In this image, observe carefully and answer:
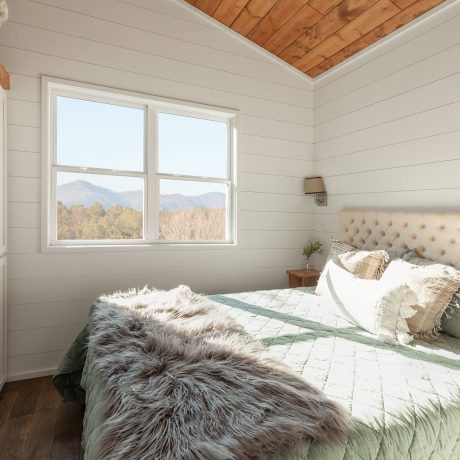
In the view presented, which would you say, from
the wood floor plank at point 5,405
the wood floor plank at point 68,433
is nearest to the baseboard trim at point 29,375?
the wood floor plank at point 5,405

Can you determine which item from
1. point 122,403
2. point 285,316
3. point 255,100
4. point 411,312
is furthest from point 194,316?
point 255,100

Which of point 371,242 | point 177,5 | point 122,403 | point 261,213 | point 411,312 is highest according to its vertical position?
point 177,5

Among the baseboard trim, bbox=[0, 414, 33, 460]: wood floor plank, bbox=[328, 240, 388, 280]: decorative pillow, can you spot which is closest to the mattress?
bbox=[328, 240, 388, 280]: decorative pillow

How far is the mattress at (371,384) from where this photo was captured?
1075 mm

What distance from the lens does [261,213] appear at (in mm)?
3512

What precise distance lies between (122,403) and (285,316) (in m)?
1.27

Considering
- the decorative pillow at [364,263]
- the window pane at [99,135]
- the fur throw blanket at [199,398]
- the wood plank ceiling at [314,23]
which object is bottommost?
the fur throw blanket at [199,398]

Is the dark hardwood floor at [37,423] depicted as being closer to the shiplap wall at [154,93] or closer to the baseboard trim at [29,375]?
the baseboard trim at [29,375]

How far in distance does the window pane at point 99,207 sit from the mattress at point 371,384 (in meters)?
1.48

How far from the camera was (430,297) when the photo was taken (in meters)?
1.84

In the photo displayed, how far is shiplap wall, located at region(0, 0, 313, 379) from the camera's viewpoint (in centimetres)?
257

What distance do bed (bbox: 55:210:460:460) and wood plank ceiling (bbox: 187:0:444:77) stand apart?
1.59 meters

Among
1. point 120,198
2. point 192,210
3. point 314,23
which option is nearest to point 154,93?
point 120,198

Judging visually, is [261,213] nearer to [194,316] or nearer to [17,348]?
[194,316]
